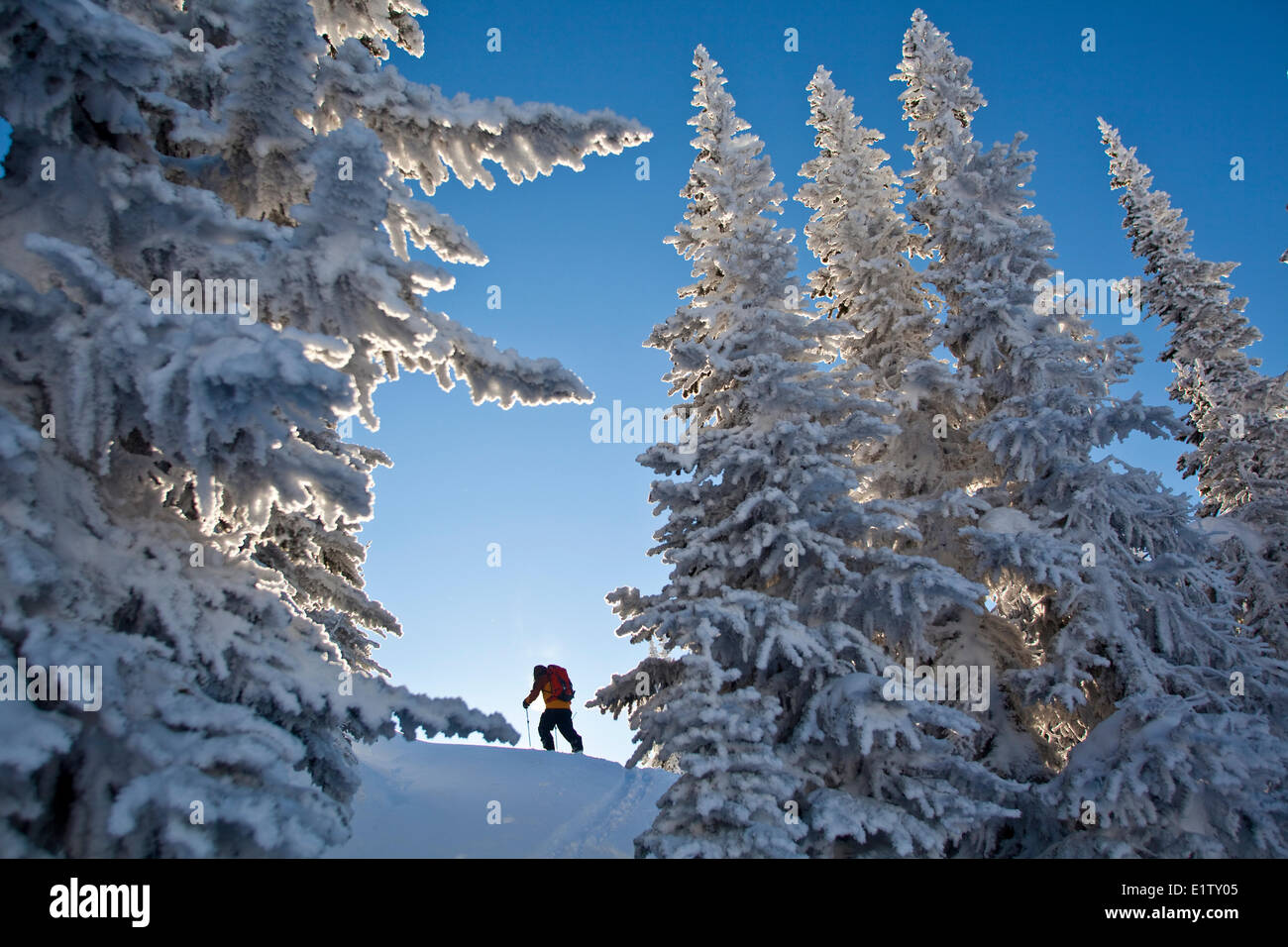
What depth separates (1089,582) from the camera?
9.36 m

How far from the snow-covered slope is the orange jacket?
844mm

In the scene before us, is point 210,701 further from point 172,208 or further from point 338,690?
point 172,208

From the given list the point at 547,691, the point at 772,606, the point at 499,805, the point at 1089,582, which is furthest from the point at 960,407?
the point at 499,805

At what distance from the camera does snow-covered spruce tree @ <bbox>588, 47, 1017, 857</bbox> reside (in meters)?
6.12

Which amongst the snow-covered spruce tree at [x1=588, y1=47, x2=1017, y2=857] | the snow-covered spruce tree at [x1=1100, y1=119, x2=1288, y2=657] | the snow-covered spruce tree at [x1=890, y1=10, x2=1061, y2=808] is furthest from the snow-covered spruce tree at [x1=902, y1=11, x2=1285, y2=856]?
the snow-covered spruce tree at [x1=1100, y1=119, x2=1288, y2=657]

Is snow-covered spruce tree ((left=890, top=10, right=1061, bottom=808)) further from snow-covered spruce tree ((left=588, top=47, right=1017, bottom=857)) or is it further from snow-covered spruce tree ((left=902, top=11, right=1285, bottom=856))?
snow-covered spruce tree ((left=588, top=47, right=1017, bottom=857))

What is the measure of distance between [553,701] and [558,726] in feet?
1.81

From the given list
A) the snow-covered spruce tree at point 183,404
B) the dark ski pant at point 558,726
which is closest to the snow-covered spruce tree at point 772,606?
the snow-covered spruce tree at point 183,404

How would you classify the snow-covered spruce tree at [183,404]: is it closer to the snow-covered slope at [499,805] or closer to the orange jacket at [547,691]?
the snow-covered slope at [499,805]

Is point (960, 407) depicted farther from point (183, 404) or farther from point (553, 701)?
point (183, 404)

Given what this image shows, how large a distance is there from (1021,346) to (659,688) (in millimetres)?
8628
